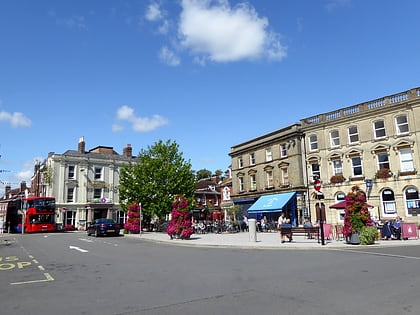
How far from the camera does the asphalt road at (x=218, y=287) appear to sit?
639 cm

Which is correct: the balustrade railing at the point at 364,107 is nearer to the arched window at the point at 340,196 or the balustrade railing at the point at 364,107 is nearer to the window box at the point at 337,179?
the window box at the point at 337,179

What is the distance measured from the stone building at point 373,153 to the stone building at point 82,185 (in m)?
32.8

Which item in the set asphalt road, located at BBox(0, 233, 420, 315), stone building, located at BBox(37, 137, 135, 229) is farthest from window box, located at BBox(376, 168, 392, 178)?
stone building, located at BBox(37, 137, 135, 229)

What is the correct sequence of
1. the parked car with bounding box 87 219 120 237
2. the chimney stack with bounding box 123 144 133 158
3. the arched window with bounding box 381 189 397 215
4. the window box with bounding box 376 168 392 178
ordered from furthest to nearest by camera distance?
the chimney stack with bounding box 123 144 133 158
the parked car with bounding box 87 219 120 237
the window box with bounding box 376 168 392 178
the arched window with bounding box 381 189 397 215

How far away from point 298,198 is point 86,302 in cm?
2867

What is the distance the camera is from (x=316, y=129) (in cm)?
3294

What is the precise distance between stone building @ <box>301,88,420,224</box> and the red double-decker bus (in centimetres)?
2855

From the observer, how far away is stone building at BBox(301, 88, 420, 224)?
2622 cm

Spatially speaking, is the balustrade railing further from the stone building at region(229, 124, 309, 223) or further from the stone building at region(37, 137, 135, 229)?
the stone building at region(37, 137, 135, 229)

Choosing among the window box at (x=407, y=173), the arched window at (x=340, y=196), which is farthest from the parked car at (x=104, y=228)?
the window box at (x=407, y=173)

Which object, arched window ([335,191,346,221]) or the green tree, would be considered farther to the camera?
the green tree

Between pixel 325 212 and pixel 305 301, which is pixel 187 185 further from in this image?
pixel 305 301

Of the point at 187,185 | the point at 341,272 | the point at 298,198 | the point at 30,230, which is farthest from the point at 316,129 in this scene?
the point at 30,230

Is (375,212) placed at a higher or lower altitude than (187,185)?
lower
